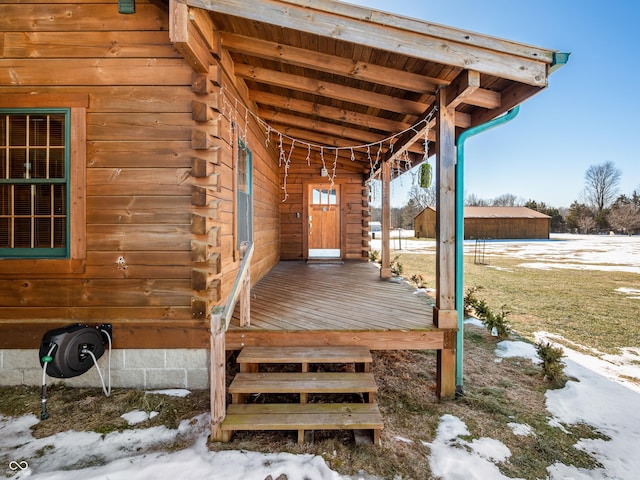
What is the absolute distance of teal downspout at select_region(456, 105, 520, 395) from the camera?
283 centimetres

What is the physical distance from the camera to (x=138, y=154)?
2.70m

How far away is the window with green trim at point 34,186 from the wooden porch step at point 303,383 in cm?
194

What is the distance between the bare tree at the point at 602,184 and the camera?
130 ft

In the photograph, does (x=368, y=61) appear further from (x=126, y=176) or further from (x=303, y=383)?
(x=303, y=383)

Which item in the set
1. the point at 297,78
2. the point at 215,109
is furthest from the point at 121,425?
the point at 297,78

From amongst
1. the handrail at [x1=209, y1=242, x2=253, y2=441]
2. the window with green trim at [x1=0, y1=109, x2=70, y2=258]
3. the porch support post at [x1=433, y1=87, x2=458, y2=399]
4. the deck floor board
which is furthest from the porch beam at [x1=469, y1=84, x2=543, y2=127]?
the window with green trim at [x1=0, y1=109, x2=70, y2=258]

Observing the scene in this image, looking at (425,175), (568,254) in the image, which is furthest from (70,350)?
(568,254)

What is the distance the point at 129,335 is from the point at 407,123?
4.00 m

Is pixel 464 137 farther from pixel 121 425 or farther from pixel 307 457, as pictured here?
pixel 121 425

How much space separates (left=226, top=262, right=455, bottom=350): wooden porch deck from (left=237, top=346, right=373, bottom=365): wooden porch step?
80 mm

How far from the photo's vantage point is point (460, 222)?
2.93m

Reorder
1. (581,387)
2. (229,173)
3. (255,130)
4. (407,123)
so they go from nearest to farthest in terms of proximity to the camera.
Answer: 1. (581,387)
2. (229,173)
3. (407,123)
4. (255,130)

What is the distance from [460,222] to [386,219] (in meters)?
3.00

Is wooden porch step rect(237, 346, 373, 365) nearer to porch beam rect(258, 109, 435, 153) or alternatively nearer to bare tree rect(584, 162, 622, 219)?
porch beam rect(258, 109, 435, 153)
